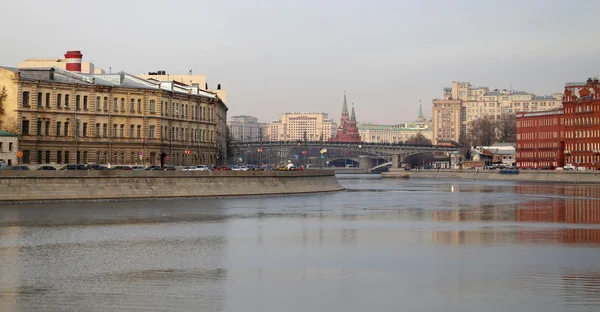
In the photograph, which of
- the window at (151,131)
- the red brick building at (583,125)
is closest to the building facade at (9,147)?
the window at (151,131)

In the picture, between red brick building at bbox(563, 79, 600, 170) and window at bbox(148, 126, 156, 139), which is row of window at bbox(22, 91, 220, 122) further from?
red brick building at bbox(563, 79, 600, 170)

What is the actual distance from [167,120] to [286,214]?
43.6 m

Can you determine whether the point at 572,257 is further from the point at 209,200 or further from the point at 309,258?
the point at 209,200

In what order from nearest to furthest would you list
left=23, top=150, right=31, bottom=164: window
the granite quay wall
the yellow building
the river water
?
the river water
the granite quay wall
left=23, top=150, right=31, bottom=164: window
the yellow building

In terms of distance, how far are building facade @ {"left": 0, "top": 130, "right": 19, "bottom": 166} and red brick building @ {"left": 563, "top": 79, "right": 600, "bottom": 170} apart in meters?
126

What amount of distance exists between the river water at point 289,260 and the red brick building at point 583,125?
111798 millimetres

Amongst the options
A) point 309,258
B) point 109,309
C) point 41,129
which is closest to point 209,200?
point 41,129

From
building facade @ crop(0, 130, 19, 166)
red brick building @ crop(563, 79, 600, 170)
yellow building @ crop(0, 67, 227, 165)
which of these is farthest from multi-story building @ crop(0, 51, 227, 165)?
red brick building @ crop(563, 79, 600, 170)

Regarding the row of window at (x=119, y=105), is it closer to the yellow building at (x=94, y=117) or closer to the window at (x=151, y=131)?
the yellow building at (x=94, y=117)

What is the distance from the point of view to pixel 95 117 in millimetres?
106000

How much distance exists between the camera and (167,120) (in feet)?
383

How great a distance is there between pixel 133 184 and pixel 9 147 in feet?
58.7

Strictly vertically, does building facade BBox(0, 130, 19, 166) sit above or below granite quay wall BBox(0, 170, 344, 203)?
above

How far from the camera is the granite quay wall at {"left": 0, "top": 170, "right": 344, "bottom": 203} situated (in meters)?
76.1
